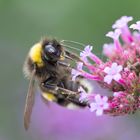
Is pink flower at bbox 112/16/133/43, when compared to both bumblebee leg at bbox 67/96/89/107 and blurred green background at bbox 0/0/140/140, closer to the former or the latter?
bumblebee leg at bbox 67/96/89/107

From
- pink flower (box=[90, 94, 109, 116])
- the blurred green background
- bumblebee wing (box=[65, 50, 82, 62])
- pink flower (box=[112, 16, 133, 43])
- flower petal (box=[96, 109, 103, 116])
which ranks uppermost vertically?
the blurred green background

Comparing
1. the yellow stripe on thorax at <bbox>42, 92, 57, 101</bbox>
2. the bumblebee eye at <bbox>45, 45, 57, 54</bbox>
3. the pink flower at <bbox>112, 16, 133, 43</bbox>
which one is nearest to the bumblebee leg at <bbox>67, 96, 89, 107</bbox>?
the yellow stripe on thorax at <bbox>42, 92, 57, 101</bbox>

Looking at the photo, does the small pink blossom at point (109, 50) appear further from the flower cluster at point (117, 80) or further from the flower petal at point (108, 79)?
the flower petal at point (108, 79)

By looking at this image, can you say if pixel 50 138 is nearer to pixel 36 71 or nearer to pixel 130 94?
pixel 36 71

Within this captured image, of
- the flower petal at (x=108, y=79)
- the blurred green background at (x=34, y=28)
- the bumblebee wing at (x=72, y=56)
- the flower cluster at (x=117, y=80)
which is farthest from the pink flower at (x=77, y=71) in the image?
the blurred green background at (x=34, y=28)

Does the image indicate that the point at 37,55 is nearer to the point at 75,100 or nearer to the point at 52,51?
the point at 52,51
